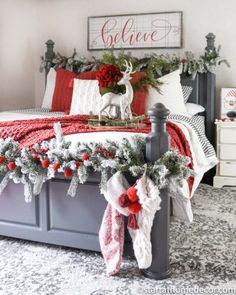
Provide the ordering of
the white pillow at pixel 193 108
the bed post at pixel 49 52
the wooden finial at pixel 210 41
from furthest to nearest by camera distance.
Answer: the bed post at pixel 49 52, the wooden finial at pixel 210 41, the white pillow at pixel 193 108

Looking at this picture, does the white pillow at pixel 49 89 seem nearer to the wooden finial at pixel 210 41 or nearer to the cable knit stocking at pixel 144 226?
the wooden finial at pixel 210 41

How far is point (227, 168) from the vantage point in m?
4.05

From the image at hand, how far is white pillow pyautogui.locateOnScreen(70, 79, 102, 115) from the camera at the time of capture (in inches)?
144

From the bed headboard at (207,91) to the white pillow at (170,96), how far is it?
32cm

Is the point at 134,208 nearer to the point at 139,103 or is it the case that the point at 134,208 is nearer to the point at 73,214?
the point at 73,214

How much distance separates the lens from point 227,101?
4.19m

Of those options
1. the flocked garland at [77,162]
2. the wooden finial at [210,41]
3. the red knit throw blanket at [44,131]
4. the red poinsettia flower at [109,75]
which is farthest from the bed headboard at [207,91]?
the flocked garland at [77,162]

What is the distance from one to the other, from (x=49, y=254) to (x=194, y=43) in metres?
2.91

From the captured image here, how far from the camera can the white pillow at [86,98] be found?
3652 millimetres

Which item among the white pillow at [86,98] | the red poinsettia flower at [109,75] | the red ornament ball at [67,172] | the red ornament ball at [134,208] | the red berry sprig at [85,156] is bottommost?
the red ornament ball at [134,208]

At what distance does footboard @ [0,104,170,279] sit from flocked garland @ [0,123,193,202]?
0.25ft

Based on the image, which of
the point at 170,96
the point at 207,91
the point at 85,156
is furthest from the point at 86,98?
the point at 85,156

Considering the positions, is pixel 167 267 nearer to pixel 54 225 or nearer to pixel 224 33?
pixel 54 225

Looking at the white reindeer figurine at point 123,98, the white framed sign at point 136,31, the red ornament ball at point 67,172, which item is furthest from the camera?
the white framed sign at point 136,31
